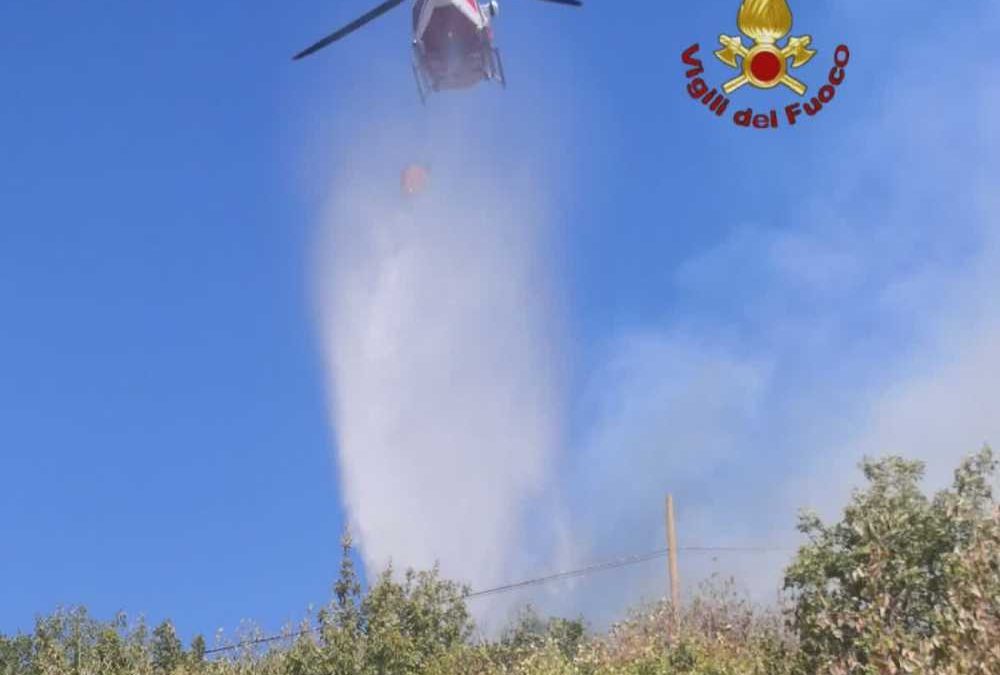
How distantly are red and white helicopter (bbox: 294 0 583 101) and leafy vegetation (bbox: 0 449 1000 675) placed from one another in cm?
2319

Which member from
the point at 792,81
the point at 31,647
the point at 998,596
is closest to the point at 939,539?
the point at 998,596

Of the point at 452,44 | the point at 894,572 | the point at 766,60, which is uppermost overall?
the point at 452,44

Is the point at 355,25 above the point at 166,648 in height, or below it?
above

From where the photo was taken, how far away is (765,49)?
126ft

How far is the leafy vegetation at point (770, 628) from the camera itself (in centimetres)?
2511

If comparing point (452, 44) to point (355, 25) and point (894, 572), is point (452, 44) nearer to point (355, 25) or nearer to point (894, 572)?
point (355, 25)

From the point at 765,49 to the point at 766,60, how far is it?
426mm

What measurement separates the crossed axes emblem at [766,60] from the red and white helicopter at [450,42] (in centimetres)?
2304

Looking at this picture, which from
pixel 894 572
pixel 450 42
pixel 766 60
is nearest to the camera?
pixel 894 572

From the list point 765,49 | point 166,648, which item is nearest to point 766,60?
point 765,49

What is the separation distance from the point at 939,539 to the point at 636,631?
2052cm

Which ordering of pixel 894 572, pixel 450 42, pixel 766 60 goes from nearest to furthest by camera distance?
1. pixel 894 572
2. pixel 766 60
3. pixel 450 42

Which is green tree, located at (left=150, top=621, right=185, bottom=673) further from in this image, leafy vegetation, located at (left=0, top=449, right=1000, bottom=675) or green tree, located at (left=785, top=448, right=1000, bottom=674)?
green tree, located at (left=785, top=448, right=1000, bottom=674)

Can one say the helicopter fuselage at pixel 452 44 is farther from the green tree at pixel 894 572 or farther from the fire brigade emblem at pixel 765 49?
the green tree at pixel 894 572
